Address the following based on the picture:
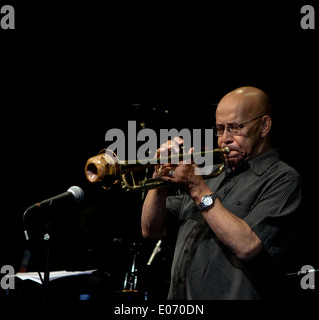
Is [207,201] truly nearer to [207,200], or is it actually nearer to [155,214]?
[207,200]

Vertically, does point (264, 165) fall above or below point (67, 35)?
below

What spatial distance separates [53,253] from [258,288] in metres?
4.37

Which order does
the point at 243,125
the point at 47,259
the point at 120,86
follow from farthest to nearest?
1. the point at 120,86
2. the point at 243,125
3. the point at 47,259

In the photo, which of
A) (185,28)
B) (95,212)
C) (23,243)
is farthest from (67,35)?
(23,243)

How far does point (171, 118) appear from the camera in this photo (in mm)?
5234

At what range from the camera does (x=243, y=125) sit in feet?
8.92

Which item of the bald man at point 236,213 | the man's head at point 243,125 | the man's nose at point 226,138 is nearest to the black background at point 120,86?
the man's head at point 243,125

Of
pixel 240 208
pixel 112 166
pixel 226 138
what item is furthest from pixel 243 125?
pixel 112 166

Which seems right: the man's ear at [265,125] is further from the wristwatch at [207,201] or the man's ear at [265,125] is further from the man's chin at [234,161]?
the wristwatch at [207,201]

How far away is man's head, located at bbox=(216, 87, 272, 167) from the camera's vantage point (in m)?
2.71

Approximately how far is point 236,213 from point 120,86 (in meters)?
3.23

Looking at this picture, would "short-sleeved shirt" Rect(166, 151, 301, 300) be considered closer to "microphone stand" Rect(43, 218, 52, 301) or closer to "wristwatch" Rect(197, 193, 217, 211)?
"wristwatch" Rect(197, 193, 217, 211)

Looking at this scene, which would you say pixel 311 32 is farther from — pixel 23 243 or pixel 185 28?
pixel 23 243

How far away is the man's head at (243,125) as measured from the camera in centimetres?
271
